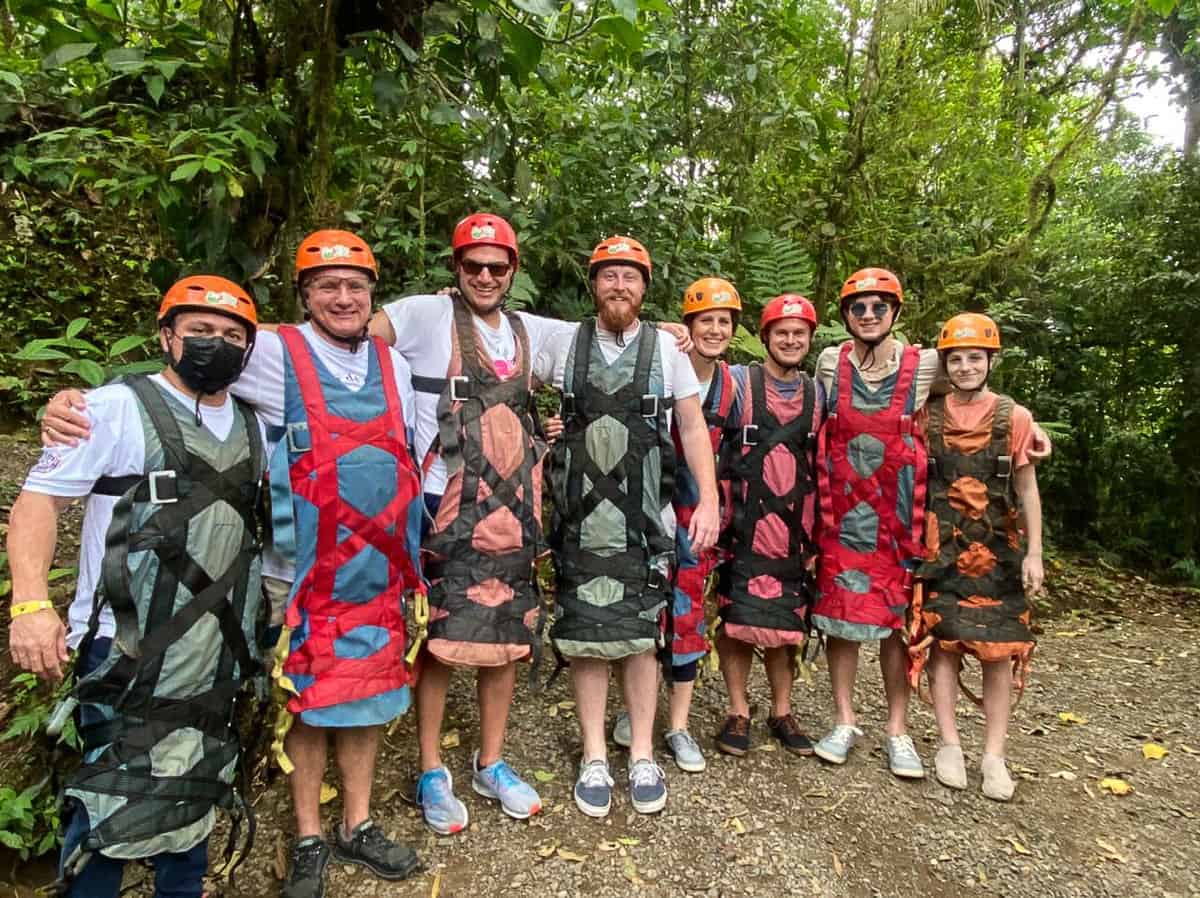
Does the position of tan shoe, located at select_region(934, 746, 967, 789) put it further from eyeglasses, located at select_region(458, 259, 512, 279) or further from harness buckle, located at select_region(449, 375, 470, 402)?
eyeglasses, located at select_region(458, 259, 512, 279)

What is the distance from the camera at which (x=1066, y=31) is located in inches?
466

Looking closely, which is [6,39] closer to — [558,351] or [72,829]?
[558,351]

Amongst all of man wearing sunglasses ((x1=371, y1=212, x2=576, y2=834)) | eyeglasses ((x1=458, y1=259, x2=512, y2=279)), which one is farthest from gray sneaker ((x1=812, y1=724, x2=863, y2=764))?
eyeglasses ((x1=458, y1=259, x2=512, y2=279))

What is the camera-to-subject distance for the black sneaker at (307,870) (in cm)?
287

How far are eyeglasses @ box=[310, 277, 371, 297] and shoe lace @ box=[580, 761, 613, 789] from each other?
2377mm

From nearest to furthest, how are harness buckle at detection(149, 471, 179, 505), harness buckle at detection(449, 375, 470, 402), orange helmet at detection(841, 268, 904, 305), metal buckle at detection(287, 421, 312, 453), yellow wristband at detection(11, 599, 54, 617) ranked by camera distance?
yellow wristband at detection(11, 599, 54, 617) < harness buckle at detection(149, 471, 179, 505) < metal buckle at detection(287, 421, 312, 453) < harness buckle at detection(449, 375, 470, 402) < orange helmet at detection(841, 268, 904, 305)

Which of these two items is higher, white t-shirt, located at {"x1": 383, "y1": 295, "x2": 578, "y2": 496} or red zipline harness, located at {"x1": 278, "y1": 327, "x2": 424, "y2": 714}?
white t-shirt, located at {"x1": 383, "y1": 295, "x2": 578, "y2": 496}

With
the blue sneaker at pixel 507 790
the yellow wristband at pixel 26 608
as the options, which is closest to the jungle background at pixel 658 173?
the yellow wristband at pixel 26 608

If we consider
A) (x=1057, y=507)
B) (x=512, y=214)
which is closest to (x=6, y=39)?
(x=512, y=214)

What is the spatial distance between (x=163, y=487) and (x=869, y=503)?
3.11 meters

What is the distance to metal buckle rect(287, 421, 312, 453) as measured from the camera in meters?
2.75

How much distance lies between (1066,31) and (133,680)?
14.7 metres

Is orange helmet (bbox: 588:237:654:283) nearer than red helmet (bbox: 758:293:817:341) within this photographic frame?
Yes

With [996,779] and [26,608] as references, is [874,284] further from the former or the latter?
[26,608]
